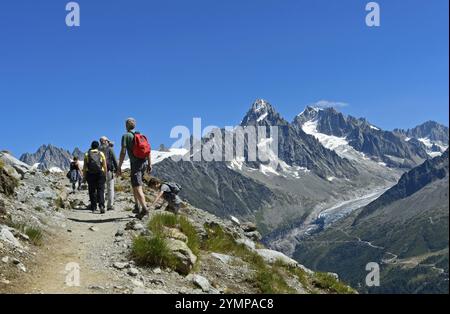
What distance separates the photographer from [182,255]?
13852 mm

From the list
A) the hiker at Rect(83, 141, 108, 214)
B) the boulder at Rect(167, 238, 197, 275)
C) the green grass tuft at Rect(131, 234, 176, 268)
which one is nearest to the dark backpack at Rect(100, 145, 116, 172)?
the hiker at Rect(83, 141, 108, 214)

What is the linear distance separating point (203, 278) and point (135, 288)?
7.86 ft

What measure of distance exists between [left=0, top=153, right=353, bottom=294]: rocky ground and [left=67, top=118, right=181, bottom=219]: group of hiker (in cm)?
142

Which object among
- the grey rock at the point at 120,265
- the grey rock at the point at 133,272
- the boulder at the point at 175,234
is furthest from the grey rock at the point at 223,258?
the grey rock at the point at 133,272

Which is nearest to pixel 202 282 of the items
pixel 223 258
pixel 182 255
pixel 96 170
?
pixel 182 255

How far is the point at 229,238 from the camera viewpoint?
19.6 m

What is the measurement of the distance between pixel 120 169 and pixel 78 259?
7974mm

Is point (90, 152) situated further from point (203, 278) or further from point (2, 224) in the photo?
point (203, 278)

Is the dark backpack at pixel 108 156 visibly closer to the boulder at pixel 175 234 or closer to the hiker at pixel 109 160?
the hiker at pixel 109 160

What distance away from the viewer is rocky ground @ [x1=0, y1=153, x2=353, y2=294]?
12164 mm

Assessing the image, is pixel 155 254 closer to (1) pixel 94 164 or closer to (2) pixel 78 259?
(2) pixel 78 259

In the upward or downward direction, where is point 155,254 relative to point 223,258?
downward
